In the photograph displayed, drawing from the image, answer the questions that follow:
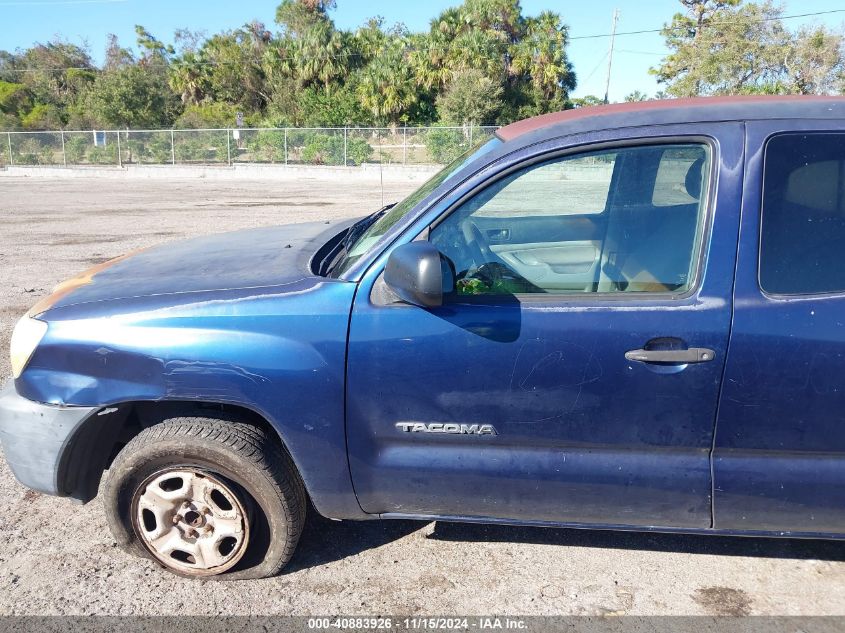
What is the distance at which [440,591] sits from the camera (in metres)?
2.71

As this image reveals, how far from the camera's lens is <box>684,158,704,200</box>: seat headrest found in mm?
2379

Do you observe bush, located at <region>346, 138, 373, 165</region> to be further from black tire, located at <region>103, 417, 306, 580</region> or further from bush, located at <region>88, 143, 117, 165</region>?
black tire, located at <region>103, 417, 306, 580</region>

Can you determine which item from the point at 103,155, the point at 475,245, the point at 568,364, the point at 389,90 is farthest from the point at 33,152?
the point at 568,364

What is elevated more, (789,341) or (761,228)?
(761,228)

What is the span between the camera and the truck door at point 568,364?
2.28 metres

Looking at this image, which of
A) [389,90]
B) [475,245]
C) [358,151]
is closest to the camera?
[475,245]

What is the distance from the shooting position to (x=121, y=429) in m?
2.89

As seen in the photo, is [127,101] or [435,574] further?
[127,101]

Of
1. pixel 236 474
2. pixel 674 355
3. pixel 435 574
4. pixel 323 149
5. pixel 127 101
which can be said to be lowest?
pixel 435 574

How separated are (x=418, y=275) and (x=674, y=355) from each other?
2.90 ft

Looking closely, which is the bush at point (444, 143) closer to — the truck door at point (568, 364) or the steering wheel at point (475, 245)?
the steering wheel at point (475, 245)

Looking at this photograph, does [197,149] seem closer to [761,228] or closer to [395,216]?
[395,216]

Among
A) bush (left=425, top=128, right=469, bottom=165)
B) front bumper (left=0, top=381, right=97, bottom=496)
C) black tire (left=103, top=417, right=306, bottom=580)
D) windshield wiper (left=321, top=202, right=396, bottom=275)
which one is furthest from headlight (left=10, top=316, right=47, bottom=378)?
bush (left=425, top=128, right=469, bottom=165)

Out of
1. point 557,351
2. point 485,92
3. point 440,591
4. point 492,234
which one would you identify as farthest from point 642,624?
point 485,92
